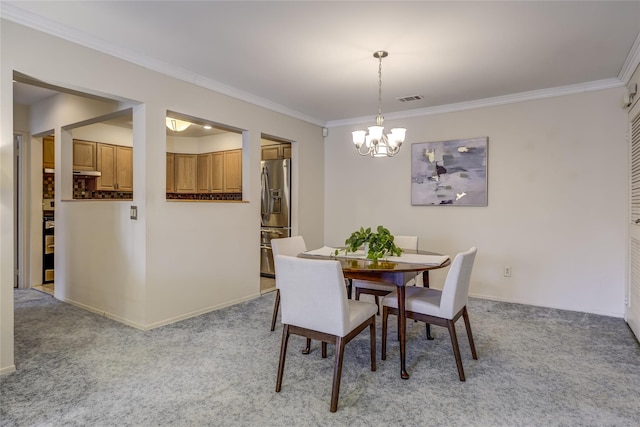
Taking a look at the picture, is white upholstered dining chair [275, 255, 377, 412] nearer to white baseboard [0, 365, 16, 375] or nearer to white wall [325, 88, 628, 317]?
white baseboard [0, 365, 16, 375]

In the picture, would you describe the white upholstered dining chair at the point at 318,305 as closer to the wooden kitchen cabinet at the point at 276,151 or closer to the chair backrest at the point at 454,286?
the chair backrest at the point at 454,286

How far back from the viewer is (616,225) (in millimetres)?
3525

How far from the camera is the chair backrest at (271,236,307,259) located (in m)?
3.27

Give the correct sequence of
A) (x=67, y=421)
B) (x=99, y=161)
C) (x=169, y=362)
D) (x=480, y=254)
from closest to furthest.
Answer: (x=67, y=421)
(x=169, y=362)
(x=480, y=254)
(x=99, y=161)

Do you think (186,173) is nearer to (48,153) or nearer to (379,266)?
(48,153)

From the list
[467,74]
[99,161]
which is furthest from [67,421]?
[99,161]

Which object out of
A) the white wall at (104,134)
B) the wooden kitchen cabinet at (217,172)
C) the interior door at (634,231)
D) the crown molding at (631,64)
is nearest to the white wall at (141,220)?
the white wall at (104,134)

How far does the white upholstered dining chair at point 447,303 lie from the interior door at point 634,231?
167 centimetres

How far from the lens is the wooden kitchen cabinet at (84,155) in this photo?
4848 millimetres

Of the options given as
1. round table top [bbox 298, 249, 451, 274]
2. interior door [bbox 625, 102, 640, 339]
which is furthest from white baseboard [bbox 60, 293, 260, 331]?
interior door [bbox 625, 102, 640, 339]

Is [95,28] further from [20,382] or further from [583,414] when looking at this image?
[583,414]

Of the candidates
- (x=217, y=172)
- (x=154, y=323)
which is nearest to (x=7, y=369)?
(x=154, y=323)

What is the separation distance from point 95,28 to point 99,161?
9.93 ft

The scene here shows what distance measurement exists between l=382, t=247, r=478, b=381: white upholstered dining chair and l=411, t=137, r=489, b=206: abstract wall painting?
199cm
